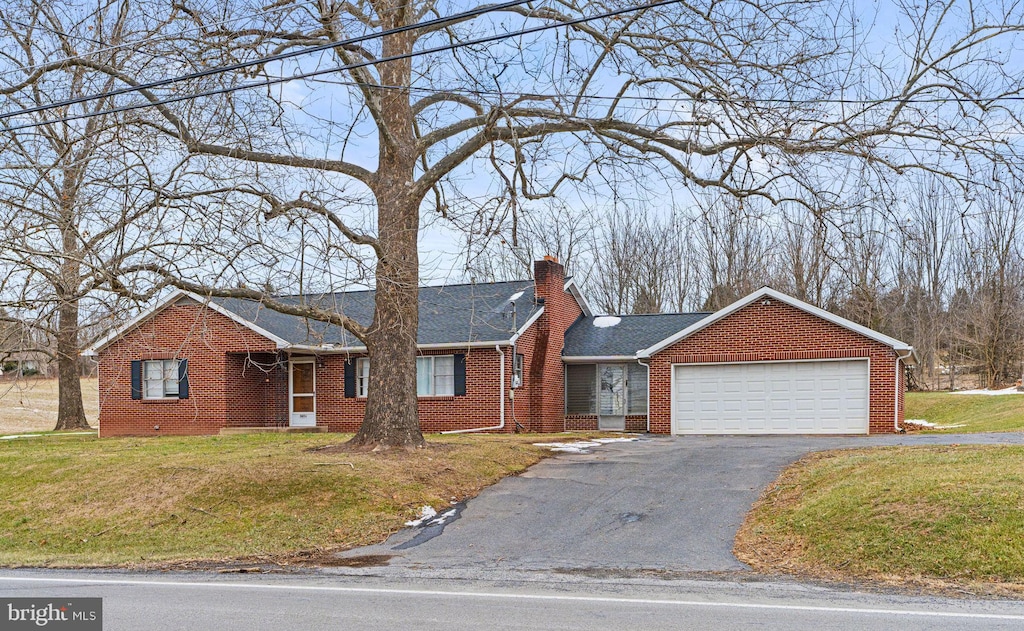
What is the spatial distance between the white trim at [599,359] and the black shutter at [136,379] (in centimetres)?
1322

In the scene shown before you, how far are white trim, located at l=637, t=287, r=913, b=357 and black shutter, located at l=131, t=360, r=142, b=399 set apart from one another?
15355 millimetres

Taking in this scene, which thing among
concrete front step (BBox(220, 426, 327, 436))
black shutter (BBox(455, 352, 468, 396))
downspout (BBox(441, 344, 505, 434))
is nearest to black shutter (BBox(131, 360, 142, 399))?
concrete front step (BBox(220, 426, 327, 436))

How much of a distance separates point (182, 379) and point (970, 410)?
87.8ft

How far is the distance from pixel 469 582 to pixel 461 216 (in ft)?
20.7

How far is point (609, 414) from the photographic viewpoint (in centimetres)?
2906

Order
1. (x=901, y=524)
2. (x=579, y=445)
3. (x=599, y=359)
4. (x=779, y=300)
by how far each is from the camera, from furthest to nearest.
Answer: (x=599, y=359) < (x=779, y=300) < (x=579, y=445) < (x=901, y=524)

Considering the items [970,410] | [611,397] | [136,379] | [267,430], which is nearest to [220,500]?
[267,430]

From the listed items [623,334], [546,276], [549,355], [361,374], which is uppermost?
[546,276]

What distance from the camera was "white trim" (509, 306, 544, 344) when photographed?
85.1 feet

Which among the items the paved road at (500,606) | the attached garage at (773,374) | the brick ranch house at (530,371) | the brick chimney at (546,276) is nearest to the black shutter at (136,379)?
the brick ranch house at (530,371)

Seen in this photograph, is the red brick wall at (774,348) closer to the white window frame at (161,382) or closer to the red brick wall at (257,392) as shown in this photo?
the red brick wall at (257,392)

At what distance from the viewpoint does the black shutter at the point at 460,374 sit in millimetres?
26594

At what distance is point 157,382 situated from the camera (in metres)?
28.7

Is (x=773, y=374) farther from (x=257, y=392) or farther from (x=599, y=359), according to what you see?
(x=257, y=392)
